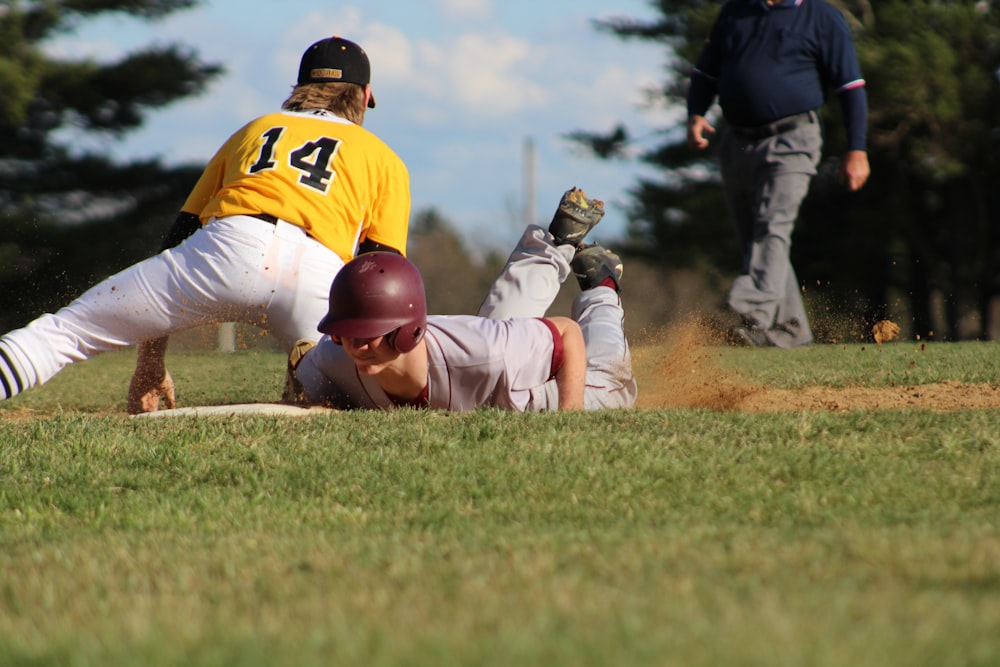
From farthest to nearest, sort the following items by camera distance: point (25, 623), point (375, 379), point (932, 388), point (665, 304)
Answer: point (665, 304) < point (932, 388) < point (375, 379) < point (25, 623)

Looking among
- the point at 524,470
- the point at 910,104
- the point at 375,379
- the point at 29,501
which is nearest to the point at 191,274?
the point at 375,379

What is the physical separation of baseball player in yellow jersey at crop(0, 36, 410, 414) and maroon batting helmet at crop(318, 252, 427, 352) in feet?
1.99

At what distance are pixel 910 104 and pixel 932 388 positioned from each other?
16.0 meters

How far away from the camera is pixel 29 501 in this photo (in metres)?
3.56

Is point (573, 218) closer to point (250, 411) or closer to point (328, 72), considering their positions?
point (328, 72)

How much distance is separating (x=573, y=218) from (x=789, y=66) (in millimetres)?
3516

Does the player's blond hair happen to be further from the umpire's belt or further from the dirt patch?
the umpire's belt

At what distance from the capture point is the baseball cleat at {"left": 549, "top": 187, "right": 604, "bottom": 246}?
6715mm

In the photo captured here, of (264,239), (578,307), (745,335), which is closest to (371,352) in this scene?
(264,239)

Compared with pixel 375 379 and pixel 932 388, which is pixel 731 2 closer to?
pixel 932 388

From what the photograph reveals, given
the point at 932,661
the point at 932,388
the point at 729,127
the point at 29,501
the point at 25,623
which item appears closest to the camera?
the point at 932,661

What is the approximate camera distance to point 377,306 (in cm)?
473

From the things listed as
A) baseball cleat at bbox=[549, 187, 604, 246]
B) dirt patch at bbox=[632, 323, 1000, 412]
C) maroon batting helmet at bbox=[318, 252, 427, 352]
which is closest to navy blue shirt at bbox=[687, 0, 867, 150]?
dirt patch at bbox=[632, 323, 1000, 412]

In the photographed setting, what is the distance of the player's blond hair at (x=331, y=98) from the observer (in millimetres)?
6074
